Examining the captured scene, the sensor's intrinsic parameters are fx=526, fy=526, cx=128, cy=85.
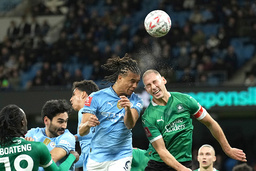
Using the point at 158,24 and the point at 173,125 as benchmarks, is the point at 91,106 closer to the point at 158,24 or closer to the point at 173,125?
the point at 173,125

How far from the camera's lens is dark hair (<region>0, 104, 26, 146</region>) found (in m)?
4.89

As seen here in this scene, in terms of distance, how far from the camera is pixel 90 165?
22.1ft

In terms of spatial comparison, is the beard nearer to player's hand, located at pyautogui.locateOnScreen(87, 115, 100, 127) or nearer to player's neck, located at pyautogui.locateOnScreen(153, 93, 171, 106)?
player's hand, located at pyautogui.locateOnScreen(87, 115, 100, 127)

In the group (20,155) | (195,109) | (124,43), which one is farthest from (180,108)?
(124,43)

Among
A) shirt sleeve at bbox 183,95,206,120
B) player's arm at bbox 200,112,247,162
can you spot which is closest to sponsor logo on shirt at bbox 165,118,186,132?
shirt sleeve at bbox 183,95,206,120

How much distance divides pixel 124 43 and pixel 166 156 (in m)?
11.8

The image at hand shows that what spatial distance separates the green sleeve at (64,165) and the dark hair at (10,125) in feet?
1.43

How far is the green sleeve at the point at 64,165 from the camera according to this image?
16.7 ft

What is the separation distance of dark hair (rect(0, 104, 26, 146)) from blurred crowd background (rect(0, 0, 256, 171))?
9.72 m

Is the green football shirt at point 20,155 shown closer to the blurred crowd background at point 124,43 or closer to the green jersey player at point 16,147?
the green jersey player at point 16,147

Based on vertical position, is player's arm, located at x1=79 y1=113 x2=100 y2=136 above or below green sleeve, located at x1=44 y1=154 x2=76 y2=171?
above

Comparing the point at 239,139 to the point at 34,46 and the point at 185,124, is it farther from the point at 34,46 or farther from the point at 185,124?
the point at 185,124

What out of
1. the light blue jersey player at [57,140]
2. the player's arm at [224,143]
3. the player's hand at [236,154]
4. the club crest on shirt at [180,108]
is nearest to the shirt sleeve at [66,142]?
the light blue jersey player at [57,140]

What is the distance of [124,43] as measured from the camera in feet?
57.6
